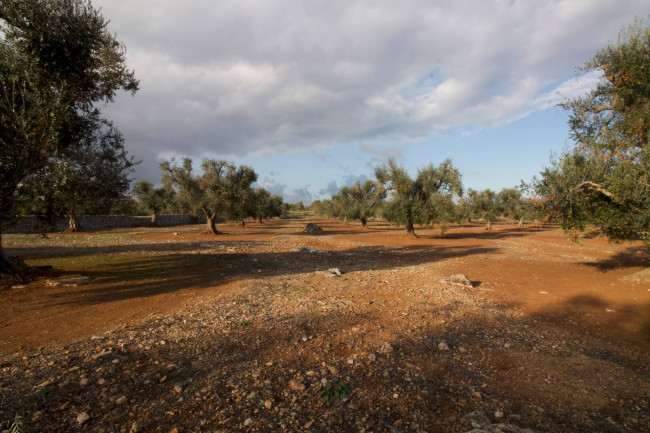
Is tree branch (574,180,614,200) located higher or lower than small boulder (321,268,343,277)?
higher

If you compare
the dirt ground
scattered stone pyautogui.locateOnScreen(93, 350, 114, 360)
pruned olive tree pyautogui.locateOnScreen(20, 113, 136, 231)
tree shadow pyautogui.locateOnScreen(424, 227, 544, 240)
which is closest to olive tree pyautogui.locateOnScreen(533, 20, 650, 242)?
the dirt ground

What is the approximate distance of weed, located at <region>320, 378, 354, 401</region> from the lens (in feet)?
13.3

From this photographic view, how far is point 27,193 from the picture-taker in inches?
349

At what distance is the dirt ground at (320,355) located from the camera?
12.1ft

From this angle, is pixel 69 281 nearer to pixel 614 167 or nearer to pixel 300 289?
pixel 300 289

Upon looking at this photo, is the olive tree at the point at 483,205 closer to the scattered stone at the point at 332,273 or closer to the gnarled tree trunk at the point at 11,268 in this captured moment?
the scattered stone at the point at 332,273

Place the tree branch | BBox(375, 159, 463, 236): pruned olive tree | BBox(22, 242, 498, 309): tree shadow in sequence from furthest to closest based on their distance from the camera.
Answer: BBox(375, 159, 463, 236): pruned olive tree
the tree branch
BBox(22, 242, 498, 309): tree shadow

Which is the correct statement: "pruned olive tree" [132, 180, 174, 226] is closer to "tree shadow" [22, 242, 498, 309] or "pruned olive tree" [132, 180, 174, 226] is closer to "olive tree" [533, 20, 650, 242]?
"tree shadow" [22, 242, 498, 309]

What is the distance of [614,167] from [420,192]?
69.0 ft

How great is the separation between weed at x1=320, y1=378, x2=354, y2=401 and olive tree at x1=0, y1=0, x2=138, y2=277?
10.3 m

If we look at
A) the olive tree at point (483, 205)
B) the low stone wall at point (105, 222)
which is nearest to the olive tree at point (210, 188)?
the low stone wall at point (105, 222)

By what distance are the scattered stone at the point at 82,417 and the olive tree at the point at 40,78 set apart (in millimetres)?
8530

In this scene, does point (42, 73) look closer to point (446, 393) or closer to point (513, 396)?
point (446, 393)

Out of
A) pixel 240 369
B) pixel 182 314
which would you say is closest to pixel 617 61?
pixel 240 369
